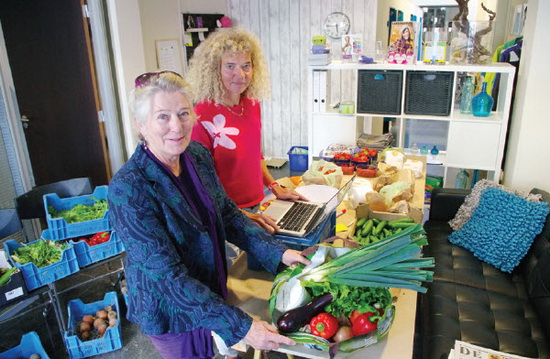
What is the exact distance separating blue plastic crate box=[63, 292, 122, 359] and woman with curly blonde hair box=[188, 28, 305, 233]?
1218mm

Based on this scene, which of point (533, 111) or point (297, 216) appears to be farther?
point (533, 111)

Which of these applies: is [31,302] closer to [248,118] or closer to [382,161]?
[248,118]

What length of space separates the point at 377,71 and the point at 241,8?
2794 mm

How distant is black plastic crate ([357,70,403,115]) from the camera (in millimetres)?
3488

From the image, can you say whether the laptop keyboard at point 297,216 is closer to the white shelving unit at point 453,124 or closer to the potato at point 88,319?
the potato at point 88,319

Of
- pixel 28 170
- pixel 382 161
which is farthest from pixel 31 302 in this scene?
pixel 382 161

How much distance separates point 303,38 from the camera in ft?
17.7

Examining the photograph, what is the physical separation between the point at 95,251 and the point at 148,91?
5.46ft

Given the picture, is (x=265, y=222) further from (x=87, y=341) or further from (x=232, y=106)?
(x=87, y=341)

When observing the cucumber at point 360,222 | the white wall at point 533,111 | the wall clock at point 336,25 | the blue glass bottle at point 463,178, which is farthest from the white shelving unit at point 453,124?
the cucumber at point 360,222

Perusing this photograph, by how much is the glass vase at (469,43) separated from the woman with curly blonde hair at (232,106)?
1.99 m

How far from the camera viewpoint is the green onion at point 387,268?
130 cm

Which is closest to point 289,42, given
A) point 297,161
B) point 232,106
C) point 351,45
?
point 297,161

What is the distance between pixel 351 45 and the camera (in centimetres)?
377
